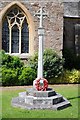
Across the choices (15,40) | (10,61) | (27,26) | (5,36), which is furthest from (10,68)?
(27,26)

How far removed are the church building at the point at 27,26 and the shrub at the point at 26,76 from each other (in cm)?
131

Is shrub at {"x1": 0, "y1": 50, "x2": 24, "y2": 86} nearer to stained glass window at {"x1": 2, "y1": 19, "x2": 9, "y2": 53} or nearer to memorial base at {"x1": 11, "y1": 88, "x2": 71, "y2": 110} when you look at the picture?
stained glass window at {"x1": 2, "y1": 19, "x2": 9, "y2": 53}

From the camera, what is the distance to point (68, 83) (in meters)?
17.0

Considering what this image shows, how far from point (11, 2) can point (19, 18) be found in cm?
98

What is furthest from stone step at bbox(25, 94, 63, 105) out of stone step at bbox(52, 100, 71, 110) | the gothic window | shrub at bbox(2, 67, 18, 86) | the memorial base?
the gothic window

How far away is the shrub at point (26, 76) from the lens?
16.0 meters

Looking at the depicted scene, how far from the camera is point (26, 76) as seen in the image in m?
16.0

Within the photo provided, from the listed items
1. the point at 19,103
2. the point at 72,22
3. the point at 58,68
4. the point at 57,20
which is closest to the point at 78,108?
the point at 19,103

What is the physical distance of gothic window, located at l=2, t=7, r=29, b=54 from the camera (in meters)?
17.5

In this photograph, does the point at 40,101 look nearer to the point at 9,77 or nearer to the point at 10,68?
the point at 9,77

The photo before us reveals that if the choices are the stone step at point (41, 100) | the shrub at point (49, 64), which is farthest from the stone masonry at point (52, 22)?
the stone step at point (41, 100)

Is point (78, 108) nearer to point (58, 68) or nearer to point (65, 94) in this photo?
point (65, 94)

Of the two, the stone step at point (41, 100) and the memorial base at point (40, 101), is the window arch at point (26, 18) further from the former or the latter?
the stone step at point (41, 100)

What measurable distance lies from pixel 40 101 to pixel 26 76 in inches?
220
